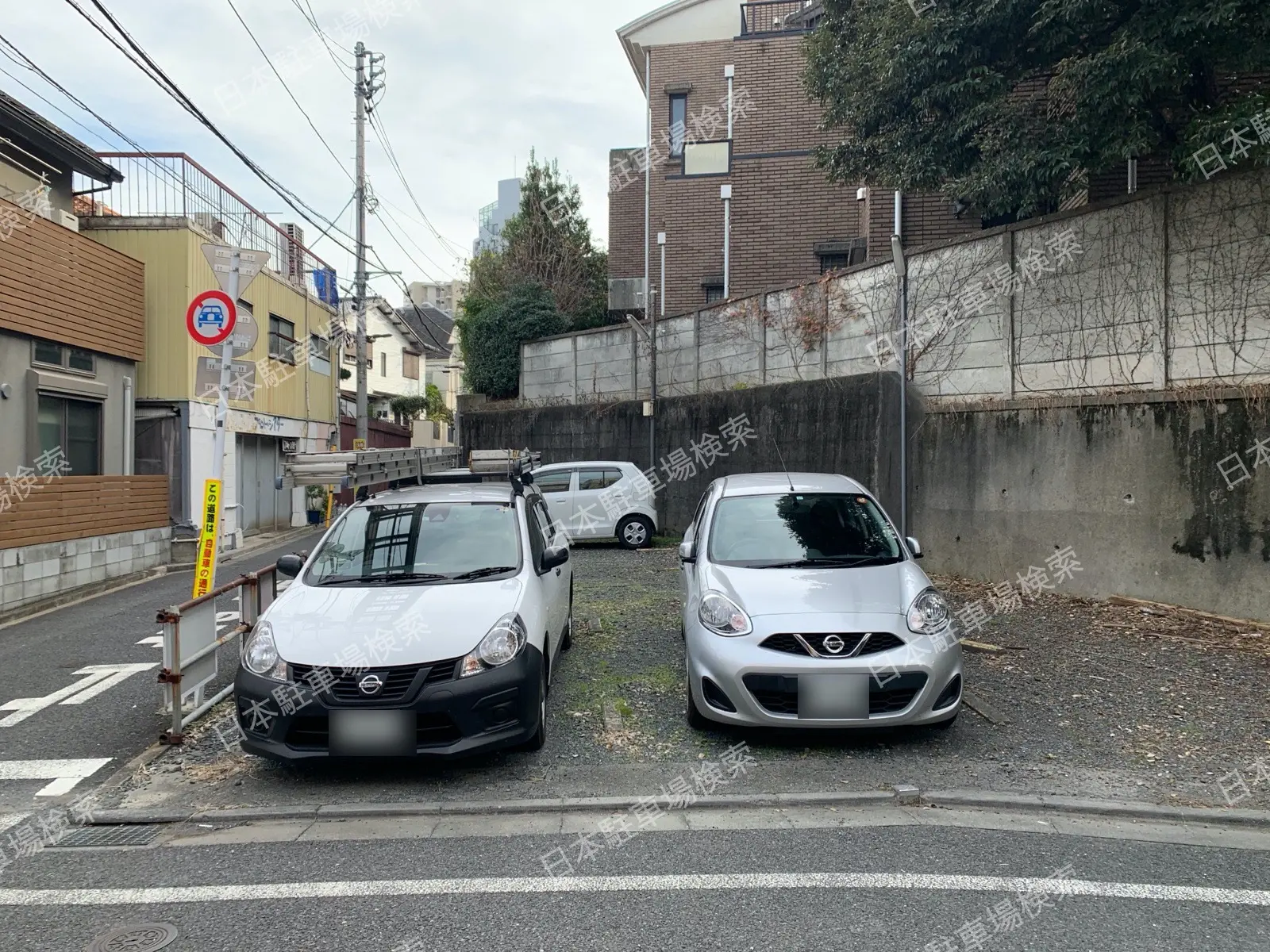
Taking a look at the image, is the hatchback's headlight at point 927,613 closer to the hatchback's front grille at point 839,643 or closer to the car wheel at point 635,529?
the hatchback's front grille at point 839,643

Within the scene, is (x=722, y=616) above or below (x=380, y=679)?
above

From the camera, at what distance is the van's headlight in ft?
15.0

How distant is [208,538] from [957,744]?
570 centimetres

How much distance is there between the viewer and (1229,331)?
7.66 metres

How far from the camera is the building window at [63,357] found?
39.3 feet

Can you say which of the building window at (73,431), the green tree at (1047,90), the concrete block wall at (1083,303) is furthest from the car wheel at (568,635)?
the building window at (73,431)

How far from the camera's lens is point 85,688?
6859 millimetres

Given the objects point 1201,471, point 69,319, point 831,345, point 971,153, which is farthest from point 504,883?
point 69,319

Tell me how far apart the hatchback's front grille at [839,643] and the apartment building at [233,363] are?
8.37m

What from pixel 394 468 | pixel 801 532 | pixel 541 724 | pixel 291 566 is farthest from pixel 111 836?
pixel 801 532

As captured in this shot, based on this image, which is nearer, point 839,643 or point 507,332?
point 839,643

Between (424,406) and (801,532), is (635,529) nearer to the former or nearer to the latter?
(801,532)

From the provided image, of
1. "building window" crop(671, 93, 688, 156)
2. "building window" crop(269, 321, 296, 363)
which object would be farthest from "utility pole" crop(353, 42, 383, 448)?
"building window" crop(671, 93, 688, 156)

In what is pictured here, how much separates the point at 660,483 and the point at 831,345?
4.85 m
